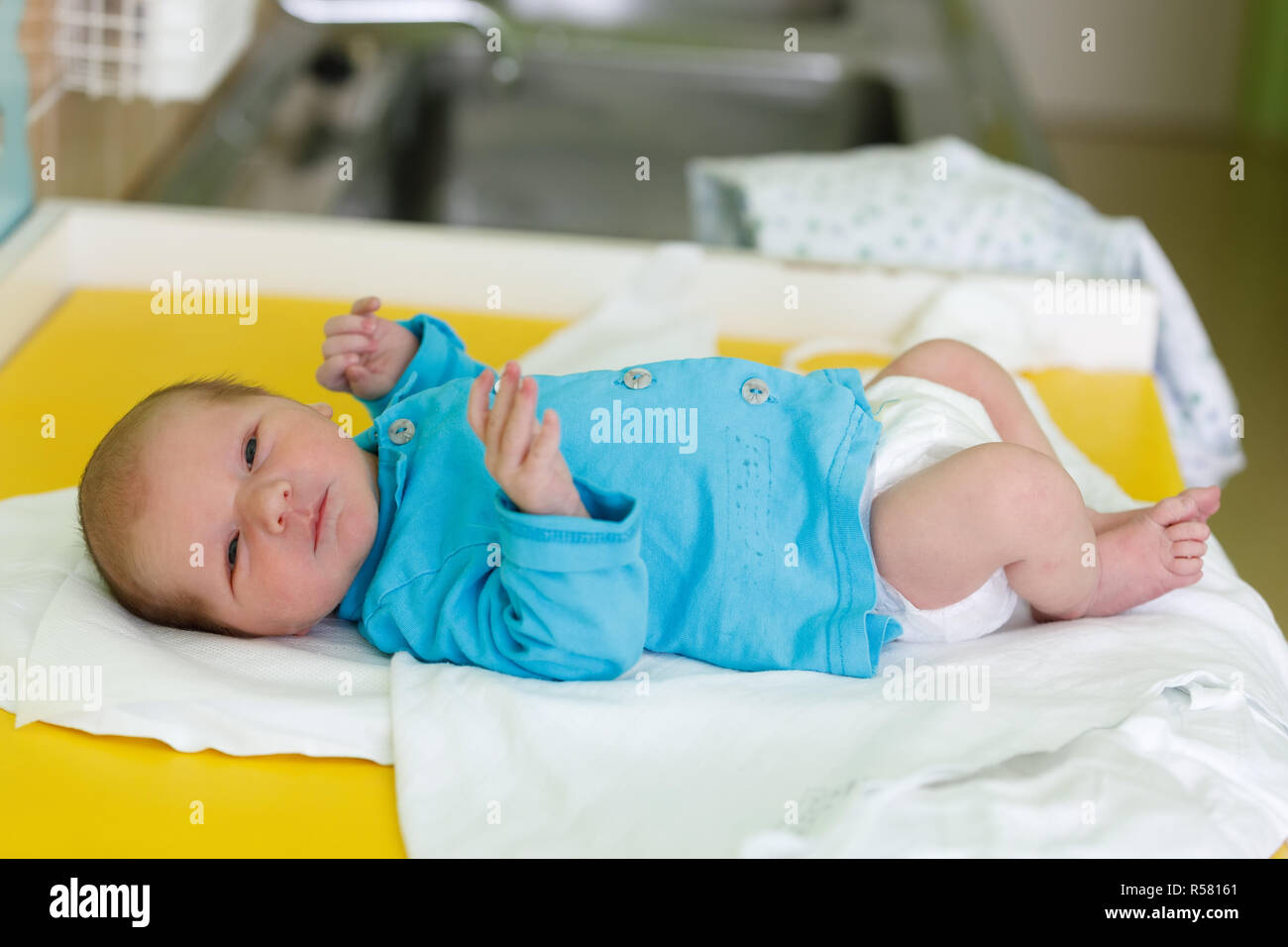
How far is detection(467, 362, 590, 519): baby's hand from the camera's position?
86 centimetres

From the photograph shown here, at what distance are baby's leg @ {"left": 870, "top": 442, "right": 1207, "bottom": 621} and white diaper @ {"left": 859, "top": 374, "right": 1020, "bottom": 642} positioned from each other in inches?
0.7

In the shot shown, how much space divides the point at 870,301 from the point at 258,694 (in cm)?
81

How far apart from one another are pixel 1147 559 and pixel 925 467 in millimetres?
181

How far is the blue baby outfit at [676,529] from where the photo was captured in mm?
958

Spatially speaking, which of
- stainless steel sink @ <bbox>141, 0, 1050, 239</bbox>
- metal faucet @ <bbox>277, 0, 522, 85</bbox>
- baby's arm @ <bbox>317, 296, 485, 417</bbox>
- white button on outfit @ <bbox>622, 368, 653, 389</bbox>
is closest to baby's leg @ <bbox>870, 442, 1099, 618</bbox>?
white button on outfit @ <bbox>622, 368, 653, 389</bbox>

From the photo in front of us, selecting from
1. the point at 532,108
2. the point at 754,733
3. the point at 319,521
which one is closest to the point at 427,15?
the point at 532,108

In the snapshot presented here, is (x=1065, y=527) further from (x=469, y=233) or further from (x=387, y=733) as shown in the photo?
(x=469, y=233)

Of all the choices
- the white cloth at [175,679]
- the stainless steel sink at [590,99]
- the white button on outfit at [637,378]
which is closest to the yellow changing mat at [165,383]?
the white cloth at [175,679]

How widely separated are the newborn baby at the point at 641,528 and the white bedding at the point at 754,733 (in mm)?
29

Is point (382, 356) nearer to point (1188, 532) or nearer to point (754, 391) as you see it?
point (754, 391)

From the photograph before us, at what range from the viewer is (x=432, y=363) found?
121 centimetres

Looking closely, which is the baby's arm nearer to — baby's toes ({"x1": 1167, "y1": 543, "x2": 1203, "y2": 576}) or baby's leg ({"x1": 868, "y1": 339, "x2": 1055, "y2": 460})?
baby's leg ({"x1": 868, "y1": 339, "x2": 1055, "y2": 460})

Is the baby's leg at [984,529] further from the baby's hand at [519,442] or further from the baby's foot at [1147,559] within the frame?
the baby's hand at [519,442]

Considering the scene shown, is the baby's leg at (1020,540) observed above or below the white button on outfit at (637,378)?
below
